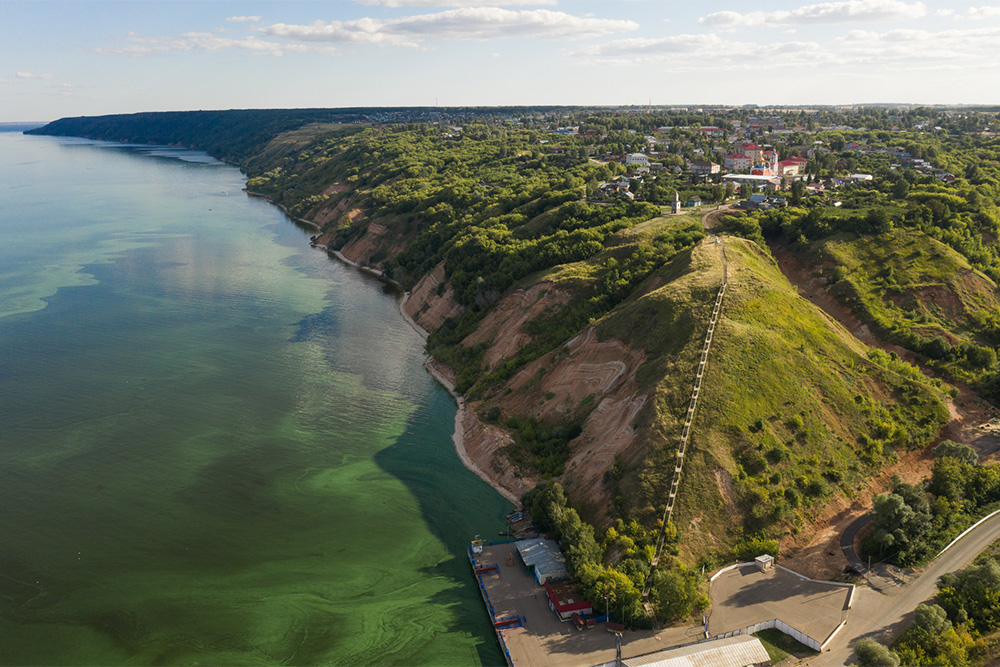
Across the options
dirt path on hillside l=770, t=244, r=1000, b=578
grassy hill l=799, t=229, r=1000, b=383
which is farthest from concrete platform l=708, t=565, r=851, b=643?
grassy hill l=799, t=229, r=1000, b=383

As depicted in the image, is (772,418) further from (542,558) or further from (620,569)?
(542,558)

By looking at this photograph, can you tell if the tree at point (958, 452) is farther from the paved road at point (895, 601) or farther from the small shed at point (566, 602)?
the small shed at point (566, 602)

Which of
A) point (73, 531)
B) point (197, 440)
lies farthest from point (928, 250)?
point (73, 531)

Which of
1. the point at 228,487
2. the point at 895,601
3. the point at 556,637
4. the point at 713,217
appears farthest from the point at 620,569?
the point at 713,217

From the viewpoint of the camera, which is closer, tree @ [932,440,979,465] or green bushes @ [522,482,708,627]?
green bushes @ [522,482,708,627]

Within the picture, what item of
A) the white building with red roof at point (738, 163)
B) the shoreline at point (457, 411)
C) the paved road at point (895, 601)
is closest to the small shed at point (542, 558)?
the shoreline at point (457, 411)

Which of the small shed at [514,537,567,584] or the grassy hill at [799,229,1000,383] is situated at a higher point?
the grassy hill at [799,229,1000,383]

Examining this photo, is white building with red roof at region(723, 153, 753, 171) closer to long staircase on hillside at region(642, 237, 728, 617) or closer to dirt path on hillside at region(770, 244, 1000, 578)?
dirt path on hillside at region(770, 244, 1000, 578)

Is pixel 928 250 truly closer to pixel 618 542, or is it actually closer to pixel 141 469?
pixel 618 542
